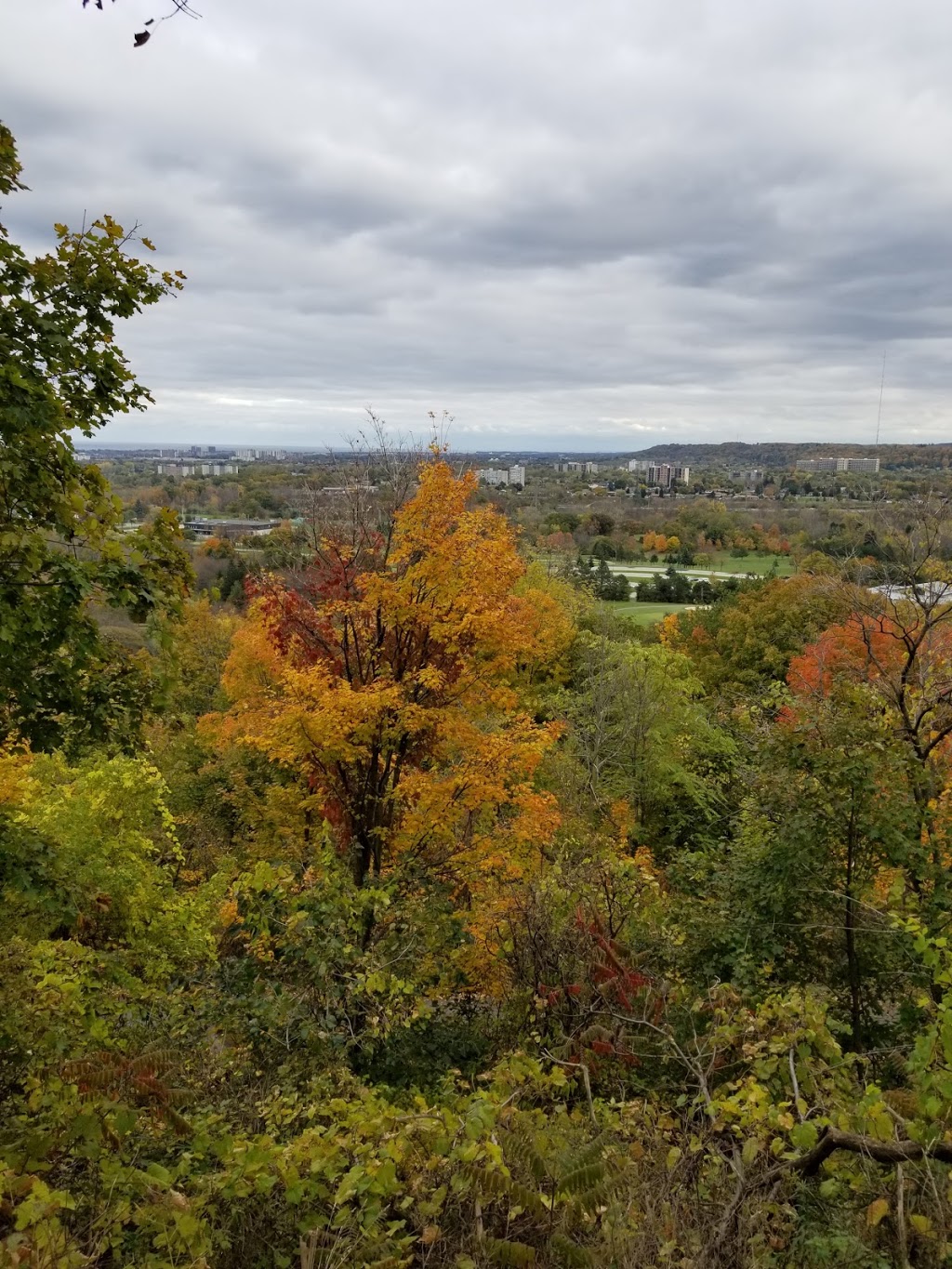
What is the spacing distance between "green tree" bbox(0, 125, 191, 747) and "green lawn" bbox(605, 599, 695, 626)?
141 ft

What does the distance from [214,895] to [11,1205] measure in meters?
8.26

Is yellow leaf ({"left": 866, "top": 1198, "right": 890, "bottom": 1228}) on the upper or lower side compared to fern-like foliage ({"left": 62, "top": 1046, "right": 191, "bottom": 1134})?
upper

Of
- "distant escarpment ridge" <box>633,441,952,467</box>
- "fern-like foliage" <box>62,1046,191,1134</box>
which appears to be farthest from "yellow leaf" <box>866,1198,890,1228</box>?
"distant escarpment ridge" <box>633,441,952,467</box>

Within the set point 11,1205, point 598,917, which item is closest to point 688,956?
point 598,917

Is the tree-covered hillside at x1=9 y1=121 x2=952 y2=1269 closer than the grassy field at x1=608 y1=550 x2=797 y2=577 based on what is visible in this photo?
Yes

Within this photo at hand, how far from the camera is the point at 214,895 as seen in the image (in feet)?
38.3

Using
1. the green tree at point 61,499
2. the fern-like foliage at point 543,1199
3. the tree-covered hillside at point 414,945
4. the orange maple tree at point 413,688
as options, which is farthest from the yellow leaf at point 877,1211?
the orange maple tree at point 413,688

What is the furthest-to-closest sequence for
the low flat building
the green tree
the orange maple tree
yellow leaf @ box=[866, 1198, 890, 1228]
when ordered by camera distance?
1. the low flat building
2. the orange maple tree
3. the green tree
4. yellow leaf @ box=[866, 1198, 890, 1228]

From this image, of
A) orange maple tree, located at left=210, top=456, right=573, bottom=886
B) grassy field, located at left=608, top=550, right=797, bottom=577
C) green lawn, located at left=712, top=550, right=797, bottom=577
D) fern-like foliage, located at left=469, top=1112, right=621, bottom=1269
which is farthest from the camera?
grassy field, located at left=608, top=550, right=797, bottom=577

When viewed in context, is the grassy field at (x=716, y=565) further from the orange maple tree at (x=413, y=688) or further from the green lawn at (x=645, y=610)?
the orange maple tree at (x=413, y=688)

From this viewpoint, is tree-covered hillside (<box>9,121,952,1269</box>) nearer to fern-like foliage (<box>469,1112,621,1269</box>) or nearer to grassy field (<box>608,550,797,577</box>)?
fern-like foliage (<box>469,1112,621,1269</box>)

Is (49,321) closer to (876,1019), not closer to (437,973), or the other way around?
(437,973)

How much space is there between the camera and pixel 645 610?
2232 inches

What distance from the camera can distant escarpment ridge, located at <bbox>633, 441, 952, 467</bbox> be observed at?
42.7 meters
